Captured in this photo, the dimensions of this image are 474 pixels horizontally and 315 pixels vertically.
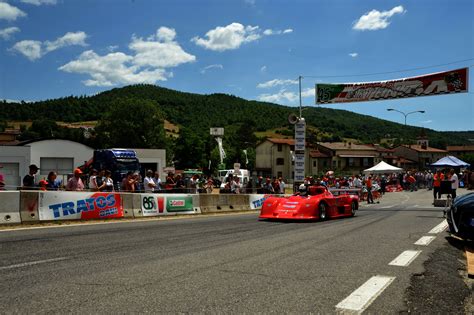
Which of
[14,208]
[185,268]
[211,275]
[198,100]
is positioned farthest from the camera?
[198,100]

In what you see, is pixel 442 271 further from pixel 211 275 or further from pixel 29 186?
pixel 29 186

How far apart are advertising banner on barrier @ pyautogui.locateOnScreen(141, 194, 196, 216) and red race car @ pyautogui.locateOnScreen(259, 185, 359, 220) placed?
382 centimetres

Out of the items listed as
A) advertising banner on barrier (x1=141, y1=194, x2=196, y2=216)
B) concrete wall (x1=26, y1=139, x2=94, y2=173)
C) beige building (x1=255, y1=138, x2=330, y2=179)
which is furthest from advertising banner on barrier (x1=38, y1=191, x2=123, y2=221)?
beige building (x1=255, y1=138, x2=330, y2=179)

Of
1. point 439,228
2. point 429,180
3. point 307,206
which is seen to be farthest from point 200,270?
point 429,180

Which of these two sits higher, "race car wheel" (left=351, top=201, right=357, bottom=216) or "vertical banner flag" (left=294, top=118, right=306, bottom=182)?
"vertical banner flag" (left=294, top=118, right=306, bottom=182)

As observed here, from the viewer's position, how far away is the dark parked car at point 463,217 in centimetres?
771

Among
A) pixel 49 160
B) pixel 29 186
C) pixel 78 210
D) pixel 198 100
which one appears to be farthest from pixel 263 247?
pixel 198 100

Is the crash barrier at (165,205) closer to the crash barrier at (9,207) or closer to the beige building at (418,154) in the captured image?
the crash barrier at (9,207)

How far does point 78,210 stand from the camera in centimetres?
1309

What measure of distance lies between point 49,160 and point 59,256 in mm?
42018

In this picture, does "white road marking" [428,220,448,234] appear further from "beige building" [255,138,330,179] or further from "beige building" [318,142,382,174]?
"beige building" [318,142,382,174]

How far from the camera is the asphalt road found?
443 centimetres

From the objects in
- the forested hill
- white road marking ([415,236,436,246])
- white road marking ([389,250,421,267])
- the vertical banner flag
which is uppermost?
the forested hill

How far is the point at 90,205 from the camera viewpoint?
13.5 metres
